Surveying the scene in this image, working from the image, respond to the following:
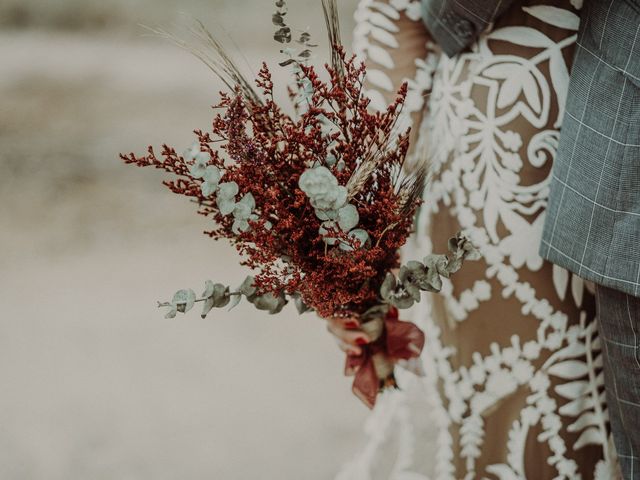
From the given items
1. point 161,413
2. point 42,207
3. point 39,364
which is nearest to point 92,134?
point 42,207

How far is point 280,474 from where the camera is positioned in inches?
66.0

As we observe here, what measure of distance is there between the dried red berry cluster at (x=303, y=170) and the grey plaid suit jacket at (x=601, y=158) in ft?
0.65

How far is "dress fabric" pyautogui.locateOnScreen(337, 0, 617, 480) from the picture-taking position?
91cm

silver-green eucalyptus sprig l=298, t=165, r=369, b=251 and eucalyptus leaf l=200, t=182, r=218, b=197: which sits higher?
eucalyptus leaf l=200, t=182, r=218, b=197

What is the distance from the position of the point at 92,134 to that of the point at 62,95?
1.28ft

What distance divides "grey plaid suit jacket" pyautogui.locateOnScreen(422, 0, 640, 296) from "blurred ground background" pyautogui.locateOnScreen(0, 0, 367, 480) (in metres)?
0.45

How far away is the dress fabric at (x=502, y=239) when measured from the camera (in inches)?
36.0

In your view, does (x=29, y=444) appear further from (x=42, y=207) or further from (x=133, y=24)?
(x=133, y=24)

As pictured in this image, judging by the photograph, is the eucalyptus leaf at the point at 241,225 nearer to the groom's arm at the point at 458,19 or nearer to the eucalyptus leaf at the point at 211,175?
the eucalyptus leaf at the point at 211,175

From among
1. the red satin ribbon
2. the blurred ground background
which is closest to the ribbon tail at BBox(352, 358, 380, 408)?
the red satin ribbon

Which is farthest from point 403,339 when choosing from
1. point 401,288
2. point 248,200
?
point 248,200

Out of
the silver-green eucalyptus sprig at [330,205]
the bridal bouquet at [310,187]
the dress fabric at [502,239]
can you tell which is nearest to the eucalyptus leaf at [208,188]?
the bridal bouquet at [310,187]

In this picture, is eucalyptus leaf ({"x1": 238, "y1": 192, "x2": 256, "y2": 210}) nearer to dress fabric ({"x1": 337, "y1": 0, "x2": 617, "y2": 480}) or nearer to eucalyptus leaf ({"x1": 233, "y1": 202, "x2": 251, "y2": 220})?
eucalyptus leaf ({"x1": 233, "y1": 202, "x2": 251, "y2": 220})

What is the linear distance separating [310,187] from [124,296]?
2.19 metres
